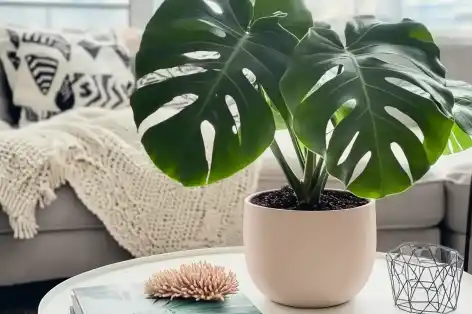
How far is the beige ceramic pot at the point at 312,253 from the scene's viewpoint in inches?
36.8

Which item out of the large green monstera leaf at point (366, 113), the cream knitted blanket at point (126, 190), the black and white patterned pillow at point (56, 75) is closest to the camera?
the large green monstera leaf at point (366, 113)

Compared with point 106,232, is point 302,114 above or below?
above

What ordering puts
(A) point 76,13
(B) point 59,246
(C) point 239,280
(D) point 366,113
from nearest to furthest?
1. (D) point 366,113
2. (C) point 239,280
3. (B) point 59,246
4. (A) point 76,13

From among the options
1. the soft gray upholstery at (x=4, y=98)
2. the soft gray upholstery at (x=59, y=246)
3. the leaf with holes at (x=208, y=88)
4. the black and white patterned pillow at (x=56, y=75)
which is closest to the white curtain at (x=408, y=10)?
the black and white patterned pillow at (x=56, y=75)

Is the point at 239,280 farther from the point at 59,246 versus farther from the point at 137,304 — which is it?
the point at 59,246

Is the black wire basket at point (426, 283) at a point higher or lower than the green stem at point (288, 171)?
lower

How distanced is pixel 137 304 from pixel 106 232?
2.63 ft

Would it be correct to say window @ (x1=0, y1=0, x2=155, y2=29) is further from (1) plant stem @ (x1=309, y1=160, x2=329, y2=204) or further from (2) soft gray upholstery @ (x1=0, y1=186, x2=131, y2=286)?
(1) plant stem @ (x1=309, y1=160, x2=329, y2=204)

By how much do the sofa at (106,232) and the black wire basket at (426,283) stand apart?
68 cm

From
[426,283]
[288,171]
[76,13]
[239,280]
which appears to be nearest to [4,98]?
[76,13]

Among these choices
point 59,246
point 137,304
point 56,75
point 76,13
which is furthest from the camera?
point 76,13

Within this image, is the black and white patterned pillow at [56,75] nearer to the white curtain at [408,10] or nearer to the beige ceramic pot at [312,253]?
the white curtain at [408,10]

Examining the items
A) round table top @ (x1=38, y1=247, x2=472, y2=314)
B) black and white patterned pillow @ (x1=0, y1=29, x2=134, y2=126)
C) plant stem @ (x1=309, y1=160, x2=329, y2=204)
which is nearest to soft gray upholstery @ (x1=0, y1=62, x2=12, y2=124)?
black and white patterned pillow @ (x1=0, y1=29, x2=134, y2=126)

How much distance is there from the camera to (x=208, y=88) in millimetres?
847
